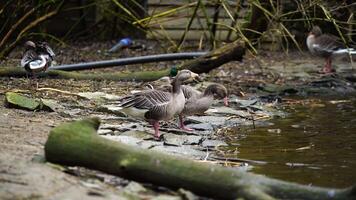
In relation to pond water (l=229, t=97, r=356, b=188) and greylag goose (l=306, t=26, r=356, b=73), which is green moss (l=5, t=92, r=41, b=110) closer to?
pond water (l=229, t=97, r=356, b=188)

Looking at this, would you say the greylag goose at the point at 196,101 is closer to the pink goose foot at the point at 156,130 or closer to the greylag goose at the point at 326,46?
the pink goose foot at the point at 156,130

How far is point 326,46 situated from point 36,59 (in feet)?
20.8

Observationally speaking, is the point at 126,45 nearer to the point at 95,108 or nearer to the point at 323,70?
the point at 323,70

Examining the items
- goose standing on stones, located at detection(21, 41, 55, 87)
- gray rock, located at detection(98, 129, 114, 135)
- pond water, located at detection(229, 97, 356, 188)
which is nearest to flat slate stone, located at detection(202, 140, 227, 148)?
pond water, located at detection(229, 97, 356, 188)

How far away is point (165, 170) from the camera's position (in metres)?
5.13

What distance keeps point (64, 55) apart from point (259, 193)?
10.1 m

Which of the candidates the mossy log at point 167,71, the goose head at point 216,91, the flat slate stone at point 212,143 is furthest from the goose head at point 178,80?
the mossy log at point 167,71

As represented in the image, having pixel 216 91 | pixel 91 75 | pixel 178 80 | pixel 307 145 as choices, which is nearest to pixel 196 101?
pixel 216 91

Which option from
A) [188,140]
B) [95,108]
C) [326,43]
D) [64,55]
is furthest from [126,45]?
[188,140]

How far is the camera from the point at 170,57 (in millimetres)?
11430

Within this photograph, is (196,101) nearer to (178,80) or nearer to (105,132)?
(178,80)

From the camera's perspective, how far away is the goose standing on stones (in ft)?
33.3

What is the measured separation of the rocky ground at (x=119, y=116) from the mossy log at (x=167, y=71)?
21 cm

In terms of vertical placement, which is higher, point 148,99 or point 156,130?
point 148,99
